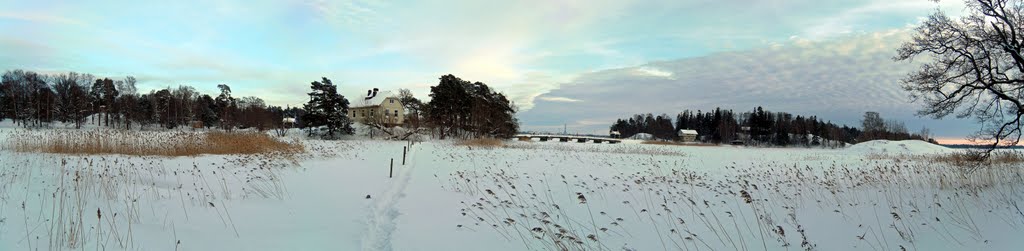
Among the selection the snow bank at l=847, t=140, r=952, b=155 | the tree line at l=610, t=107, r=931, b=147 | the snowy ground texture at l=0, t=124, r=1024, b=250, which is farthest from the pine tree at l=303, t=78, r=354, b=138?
the tree line at l=610, t=107, r=931, b=147

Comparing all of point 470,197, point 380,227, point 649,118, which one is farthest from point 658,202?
point 649,118

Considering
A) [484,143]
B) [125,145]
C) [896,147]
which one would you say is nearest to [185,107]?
[484,143]

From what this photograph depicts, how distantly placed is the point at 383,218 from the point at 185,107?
77822 millimetres

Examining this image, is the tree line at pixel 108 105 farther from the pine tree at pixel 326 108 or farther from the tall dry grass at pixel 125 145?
the tall dry grass at pixel 125 145

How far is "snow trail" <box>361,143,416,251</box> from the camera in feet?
19.0

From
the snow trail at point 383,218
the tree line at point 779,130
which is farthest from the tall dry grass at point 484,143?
the tree line at point 779,130

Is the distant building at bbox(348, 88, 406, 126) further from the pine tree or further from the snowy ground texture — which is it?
the snowy ground texture

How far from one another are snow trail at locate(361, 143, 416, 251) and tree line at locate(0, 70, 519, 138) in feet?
129

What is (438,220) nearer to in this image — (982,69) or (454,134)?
(982,69)

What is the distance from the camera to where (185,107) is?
66938 mm

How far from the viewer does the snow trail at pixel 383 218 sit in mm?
5781

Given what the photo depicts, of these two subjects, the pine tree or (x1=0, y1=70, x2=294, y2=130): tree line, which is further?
(x1=0, y1=70, x2=294, y2=130): tree line

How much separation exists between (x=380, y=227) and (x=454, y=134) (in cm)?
5341

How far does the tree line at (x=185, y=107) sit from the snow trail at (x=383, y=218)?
129 feet
